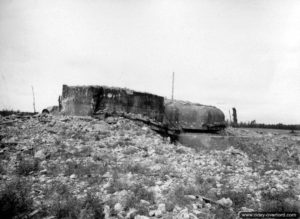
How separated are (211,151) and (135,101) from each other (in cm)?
339

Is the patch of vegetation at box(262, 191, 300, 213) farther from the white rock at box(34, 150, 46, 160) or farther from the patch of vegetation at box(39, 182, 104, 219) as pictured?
the white rock at box(34, 150, 46, 160)

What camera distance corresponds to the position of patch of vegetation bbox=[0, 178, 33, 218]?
3.45 m

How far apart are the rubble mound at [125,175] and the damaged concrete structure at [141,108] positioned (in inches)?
31.8

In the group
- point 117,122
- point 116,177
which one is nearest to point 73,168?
point 116,177

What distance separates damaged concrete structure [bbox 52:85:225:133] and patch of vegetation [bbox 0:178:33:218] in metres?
5.48

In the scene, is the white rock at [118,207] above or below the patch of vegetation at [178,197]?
below

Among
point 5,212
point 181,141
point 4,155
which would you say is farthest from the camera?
point 181,141

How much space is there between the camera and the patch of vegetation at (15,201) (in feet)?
11.3


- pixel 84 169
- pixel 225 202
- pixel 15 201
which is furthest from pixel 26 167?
pixel 225 202

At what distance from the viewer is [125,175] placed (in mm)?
5207

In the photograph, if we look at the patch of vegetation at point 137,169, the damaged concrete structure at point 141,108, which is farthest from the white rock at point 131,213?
the damaged concrete structure at point 141,108

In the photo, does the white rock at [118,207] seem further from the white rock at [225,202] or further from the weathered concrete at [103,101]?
the weathered concrete at [103,101]

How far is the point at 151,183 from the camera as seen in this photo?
4.80m

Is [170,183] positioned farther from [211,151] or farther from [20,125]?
[20,125]
